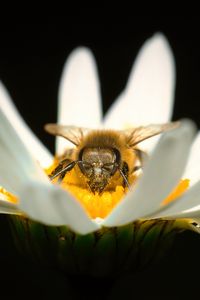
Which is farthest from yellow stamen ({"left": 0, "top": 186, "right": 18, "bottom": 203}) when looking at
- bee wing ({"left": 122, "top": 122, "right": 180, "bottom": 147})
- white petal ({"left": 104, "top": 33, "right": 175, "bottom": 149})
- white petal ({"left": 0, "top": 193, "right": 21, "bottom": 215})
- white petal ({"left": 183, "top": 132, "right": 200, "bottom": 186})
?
white petal ({"left": 104, "top": 33, "right": 175, "bottom": 149})

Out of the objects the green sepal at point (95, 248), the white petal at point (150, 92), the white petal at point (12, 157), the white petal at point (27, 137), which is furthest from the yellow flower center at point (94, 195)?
the white petal at point (150, 92)

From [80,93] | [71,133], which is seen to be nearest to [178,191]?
[71,133]

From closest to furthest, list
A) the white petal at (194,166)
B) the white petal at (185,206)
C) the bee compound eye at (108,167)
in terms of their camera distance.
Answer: the white petal at (185,206), the bee compound eye at (108,167), the white petal at (194,166)

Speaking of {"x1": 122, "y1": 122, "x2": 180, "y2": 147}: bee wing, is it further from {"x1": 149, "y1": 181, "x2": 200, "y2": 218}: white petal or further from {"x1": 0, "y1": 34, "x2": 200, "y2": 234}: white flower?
{"x1": 149, "y1": 181, "x2": 200, "y2": 218}: white petal

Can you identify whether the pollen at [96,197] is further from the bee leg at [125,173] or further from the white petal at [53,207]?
the white petal at [53,207]

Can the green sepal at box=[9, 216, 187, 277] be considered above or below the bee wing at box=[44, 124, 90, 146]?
below
